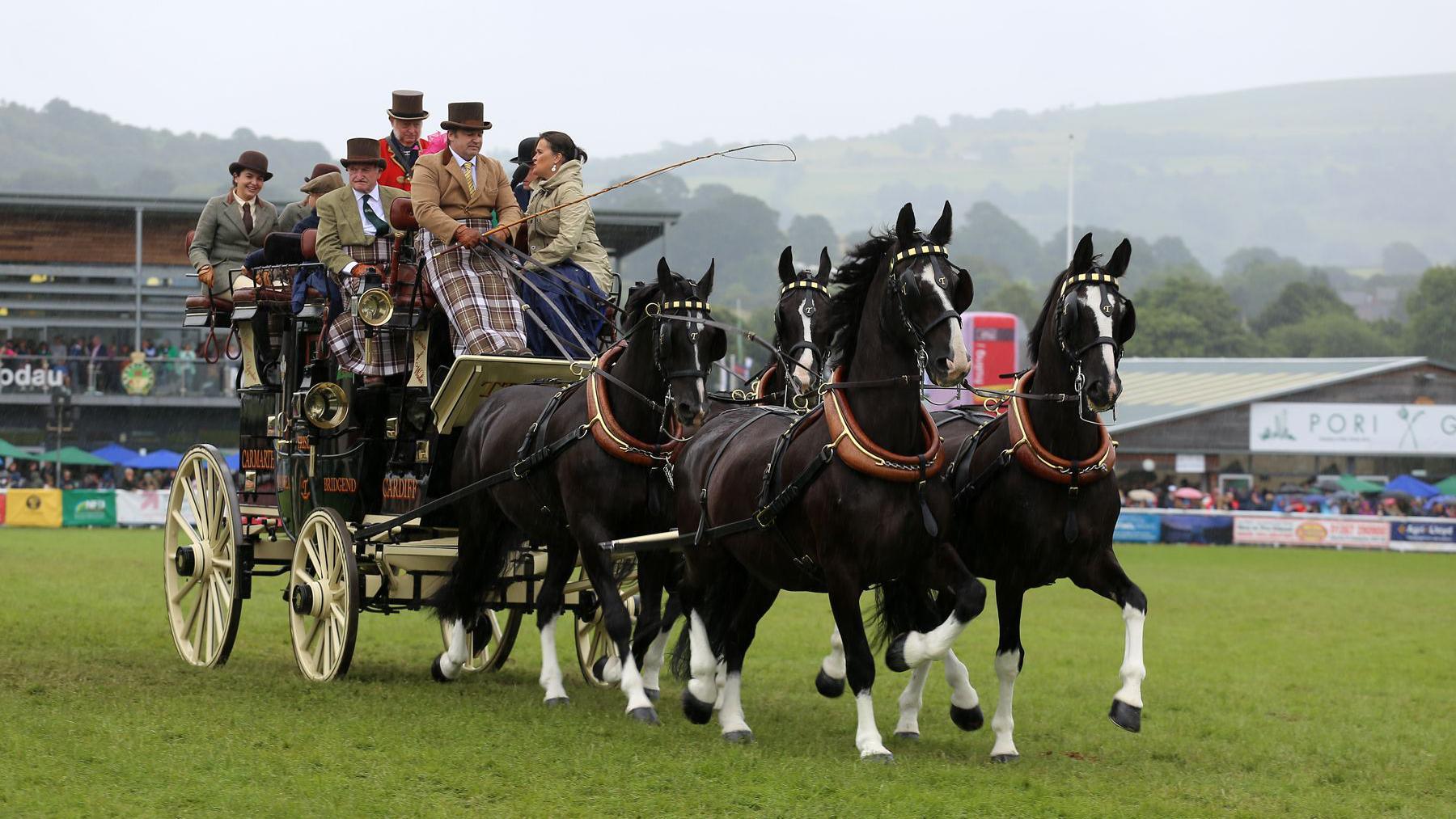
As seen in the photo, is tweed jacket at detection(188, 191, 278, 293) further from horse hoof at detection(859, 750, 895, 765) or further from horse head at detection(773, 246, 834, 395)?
horse hoof at detection(859, 750, 895, 765)

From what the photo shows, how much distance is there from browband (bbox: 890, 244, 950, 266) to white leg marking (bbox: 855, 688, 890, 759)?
2123 millimetres

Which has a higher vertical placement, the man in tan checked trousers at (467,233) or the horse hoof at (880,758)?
the man in tan checked trousers at (467,233)

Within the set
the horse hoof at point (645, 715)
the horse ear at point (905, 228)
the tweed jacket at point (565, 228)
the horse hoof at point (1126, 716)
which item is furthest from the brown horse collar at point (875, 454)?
the tweed jacket at point (565, 228)

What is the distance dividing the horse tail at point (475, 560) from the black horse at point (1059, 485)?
10.3ft

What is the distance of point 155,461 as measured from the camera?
1650 inches

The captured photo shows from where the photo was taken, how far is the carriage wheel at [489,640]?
37.5 ft

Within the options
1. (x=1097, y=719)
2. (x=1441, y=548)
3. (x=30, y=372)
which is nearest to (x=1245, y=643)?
(x=1097, y=719)

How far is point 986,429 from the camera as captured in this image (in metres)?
9.08

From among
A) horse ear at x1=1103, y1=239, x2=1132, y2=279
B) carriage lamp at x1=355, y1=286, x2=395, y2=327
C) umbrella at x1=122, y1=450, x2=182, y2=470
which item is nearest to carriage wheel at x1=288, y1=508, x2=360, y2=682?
carriage lamp at x1=355, y1=286, x2=395, y2=327

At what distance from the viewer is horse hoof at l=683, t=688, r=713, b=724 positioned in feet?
29.9

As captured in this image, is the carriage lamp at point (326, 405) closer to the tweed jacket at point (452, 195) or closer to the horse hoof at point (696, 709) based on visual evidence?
the tweed jacket at point (452, 195)

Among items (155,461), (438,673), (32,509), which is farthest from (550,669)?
(155,461)

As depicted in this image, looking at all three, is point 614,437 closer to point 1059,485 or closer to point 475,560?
point 475,560

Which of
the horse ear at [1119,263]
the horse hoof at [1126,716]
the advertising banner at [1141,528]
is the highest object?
the horse ear at [1119,263]
